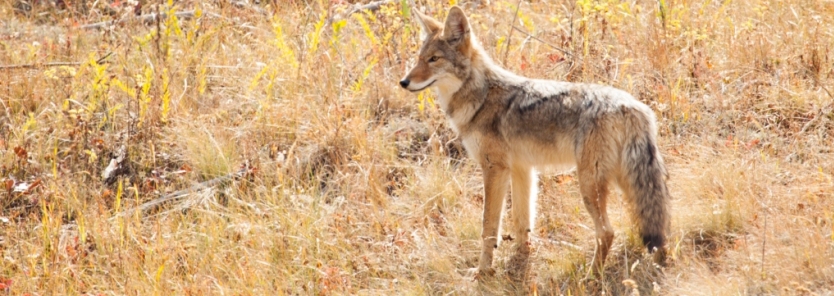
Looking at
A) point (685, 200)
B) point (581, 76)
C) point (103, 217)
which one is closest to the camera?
point (685, 200)

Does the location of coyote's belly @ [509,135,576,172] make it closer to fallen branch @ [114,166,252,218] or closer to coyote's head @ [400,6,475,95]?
coyote's head @ [400,6,475,95]

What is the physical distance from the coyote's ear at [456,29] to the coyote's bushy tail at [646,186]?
4.17ft

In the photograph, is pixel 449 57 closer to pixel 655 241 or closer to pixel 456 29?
pixel 456 29

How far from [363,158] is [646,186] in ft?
8.02

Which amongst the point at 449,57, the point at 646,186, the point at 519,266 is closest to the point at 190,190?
the point at 449,57

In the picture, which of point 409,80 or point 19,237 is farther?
point 19,237

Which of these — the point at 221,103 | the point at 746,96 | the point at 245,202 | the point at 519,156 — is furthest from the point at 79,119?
the point at 746,96

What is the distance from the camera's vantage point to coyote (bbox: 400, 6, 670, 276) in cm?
445

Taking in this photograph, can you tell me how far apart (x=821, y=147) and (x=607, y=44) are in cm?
219

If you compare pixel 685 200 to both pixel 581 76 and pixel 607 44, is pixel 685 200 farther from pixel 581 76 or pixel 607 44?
pixel 607 44

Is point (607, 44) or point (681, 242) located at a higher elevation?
point (607, 44)

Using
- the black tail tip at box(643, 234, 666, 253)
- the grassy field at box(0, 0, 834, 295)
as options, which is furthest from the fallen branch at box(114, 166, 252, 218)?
the black tail tip at box(643, 234, 666, 253)

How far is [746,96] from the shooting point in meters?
6.24

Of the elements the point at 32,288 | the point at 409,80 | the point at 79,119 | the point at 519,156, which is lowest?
the point at 32,288
